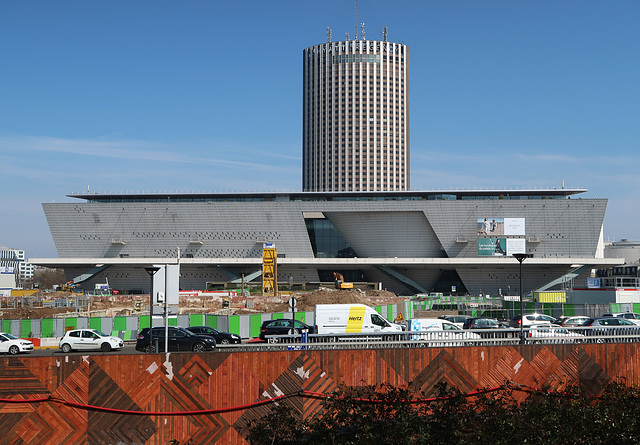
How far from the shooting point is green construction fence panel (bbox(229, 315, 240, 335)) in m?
38.0

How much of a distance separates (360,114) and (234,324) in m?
153

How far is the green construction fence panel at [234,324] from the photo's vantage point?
38.0 m

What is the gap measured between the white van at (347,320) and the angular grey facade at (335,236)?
238ft

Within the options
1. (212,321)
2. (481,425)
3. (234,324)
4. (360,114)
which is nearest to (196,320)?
(212,321)

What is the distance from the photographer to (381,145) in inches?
7347

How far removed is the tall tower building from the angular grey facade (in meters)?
76.9

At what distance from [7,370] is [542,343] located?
15672 mm

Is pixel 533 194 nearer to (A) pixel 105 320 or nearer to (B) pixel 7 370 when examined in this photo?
(A) pixel 105 320

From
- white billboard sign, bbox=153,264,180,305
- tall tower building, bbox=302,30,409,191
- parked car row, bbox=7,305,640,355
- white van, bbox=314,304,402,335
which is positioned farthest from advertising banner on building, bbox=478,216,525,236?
white billboard sign, bbox=153,264,180,305

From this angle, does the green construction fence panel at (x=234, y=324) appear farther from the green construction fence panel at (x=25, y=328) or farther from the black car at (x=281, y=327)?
the green construction fence panel at (x=25, y=328)

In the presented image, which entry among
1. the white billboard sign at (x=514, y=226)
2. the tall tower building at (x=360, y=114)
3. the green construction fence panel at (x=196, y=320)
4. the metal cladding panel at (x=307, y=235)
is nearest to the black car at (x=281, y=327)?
the green construction fence panel at (x=196, y=320)

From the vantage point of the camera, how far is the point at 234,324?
38.2 meters

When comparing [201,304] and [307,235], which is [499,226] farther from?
[201,304]

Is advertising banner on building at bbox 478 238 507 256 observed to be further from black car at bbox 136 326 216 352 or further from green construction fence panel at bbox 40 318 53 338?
black car at bbox 136 326 216 352
